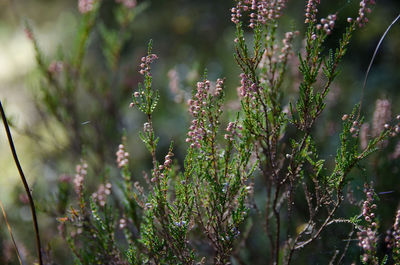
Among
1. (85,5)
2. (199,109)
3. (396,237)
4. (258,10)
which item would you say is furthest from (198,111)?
(85,5)

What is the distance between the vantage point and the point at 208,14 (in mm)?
4934

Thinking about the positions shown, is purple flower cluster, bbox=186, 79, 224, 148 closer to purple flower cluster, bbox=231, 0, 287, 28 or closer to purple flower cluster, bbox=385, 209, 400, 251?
purple flower cluster, bbox=231, 0, 287, 28

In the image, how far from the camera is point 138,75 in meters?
4.66

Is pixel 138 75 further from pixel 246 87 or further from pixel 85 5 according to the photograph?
pixel 246 87

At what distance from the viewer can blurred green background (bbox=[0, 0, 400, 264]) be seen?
3395 mm

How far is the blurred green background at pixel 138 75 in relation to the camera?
3395 millimetres

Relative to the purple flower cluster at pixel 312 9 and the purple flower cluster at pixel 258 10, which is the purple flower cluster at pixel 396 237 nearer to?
the purple flower cluster at pixel 312 9

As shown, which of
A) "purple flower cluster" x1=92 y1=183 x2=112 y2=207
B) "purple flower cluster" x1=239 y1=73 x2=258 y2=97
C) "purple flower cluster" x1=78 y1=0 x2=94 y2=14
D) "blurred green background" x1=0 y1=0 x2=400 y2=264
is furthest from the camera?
"blurred green background" x1=0 y1=0 x2=400 y2=264

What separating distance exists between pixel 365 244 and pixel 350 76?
2889 millimetres

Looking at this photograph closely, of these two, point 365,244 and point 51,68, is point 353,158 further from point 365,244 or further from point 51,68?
point 51,68

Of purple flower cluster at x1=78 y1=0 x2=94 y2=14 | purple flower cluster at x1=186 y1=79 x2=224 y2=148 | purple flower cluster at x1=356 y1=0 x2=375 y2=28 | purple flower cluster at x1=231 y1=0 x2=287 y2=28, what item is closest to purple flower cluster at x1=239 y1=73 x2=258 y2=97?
purple flower cluster at x1=186 y1=79 x2=224 y2=148

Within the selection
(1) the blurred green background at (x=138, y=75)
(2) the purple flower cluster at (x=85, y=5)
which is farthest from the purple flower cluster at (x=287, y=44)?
(2) the purple flower cluster at (x=85, y=5)

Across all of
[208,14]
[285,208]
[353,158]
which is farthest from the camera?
[208,14]

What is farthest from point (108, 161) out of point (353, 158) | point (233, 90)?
point (353, 158)
